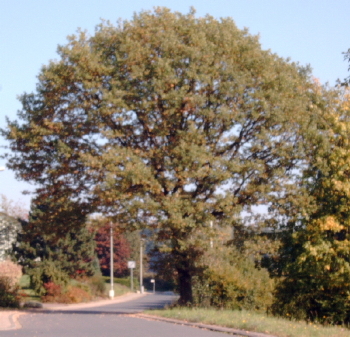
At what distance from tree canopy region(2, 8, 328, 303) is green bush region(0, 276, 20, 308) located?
11060 mm

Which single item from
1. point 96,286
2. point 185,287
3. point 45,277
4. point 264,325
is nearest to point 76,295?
point 45,277

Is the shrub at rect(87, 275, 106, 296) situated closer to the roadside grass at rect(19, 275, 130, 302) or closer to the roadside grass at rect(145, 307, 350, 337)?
the roadside grass at rect(19, 275, 130, 302)

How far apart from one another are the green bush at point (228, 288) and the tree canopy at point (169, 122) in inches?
142

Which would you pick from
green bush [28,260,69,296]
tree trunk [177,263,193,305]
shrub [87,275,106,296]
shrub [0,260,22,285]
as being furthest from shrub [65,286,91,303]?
tree trunk [177,263,193,305]

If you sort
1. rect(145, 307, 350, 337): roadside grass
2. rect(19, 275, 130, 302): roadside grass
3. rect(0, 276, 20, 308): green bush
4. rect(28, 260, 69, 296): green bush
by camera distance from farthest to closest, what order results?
rect(28, 260, 69, 296): green bush
rect(19, 275, 130, 302): roadside grass
rect(0, 276, 20, 308): green bush
rect(145, 307, 350, 337): roadside grass

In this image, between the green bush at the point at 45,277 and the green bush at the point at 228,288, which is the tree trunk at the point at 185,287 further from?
the green bush at the point at 45,277

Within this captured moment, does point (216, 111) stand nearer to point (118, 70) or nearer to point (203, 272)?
point (118, 70)

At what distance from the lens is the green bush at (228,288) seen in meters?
27.1

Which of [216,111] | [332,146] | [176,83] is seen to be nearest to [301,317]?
[332,146]

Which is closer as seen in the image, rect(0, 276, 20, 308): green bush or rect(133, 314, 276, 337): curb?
rect(133, 314, 276, 337): curb

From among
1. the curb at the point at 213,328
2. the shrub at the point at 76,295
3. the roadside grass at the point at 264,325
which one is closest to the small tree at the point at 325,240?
the roadside grass at the point at 264,325

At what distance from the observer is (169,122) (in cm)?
2216

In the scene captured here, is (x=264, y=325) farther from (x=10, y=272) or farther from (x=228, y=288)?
(x=10, y=272)

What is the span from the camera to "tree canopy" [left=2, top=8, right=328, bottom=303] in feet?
70.3
